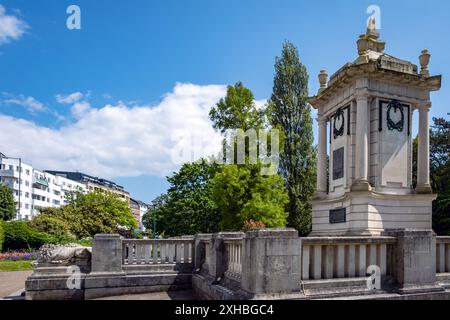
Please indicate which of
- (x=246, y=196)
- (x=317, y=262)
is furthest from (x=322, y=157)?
(x=317, y=262)

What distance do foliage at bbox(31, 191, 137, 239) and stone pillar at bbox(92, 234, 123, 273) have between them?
2955 centimetres

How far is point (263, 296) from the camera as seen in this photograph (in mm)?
6102

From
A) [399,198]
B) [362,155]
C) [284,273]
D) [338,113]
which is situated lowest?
[284,273]

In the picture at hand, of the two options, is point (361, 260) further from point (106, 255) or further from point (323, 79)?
point (323, 79)

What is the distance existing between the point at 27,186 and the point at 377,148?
9687cm

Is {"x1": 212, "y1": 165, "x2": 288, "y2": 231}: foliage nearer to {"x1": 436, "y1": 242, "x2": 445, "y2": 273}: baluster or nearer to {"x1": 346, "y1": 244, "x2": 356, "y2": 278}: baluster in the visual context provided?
{"x1": 436, "y1": 242, "x2": 445, "y2": 273}: baluster

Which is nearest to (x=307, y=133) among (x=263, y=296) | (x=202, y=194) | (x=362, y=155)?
(x=202, y=194)

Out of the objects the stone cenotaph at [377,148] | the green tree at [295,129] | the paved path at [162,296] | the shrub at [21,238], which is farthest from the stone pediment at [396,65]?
the shrub at [21,238]

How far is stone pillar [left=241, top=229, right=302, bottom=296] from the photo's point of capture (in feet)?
20.2

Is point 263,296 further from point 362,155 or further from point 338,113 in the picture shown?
point 338,113

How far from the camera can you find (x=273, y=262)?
623 cm

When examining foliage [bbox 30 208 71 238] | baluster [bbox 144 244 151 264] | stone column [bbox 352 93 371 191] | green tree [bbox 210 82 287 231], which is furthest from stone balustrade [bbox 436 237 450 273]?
foliage [bbox 30 208 71 238]

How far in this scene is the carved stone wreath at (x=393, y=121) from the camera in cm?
1468

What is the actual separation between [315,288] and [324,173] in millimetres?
12195
